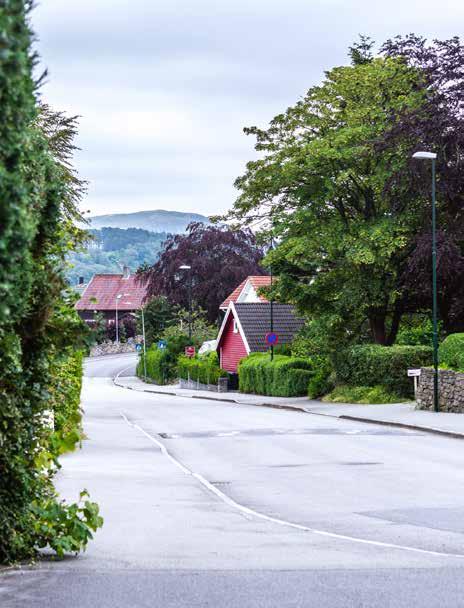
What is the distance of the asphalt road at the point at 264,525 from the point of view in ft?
27.7

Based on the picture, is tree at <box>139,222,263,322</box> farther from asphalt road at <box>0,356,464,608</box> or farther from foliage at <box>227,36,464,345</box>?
asphalt road at <box>0,356,464,608</box>

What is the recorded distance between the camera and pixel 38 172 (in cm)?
843

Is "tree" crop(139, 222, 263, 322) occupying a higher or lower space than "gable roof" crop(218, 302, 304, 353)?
higher

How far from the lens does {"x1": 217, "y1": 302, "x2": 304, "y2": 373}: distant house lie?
66375 millimetres

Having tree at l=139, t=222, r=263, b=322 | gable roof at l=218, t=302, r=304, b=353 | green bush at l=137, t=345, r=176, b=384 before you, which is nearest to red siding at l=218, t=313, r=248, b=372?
gable roof at l=218, t=302, r=304, b=353

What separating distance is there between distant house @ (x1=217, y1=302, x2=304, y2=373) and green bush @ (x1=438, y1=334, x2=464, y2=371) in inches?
1123

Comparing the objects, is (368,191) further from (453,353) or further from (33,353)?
(33,353)

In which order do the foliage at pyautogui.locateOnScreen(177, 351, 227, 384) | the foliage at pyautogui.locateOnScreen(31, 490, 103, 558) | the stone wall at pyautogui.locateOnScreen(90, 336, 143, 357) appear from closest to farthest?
the foliage at pyautogui.locateOnScreen(31, 490, 103, 558) < the foliage at pyautogui.locateOnScreen(177, 351, 227, 384) < the stone wall at pyautogui.locateOnScreen(90, 336, 143, 357)

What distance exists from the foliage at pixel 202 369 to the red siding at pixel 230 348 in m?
0.77

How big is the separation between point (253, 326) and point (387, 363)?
2794 centimetres

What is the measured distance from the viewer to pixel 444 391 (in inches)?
1359

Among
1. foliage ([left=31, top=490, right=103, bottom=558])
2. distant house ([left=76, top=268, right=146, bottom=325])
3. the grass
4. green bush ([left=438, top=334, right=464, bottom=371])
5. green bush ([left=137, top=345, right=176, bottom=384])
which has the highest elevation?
distant house ([left=76, top=268, right=146, bottom=325])

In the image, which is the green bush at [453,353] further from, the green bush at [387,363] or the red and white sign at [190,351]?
the red and white sign at [190,351]

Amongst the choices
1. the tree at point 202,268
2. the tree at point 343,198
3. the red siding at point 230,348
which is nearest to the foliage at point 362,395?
the tree at point 343,198
